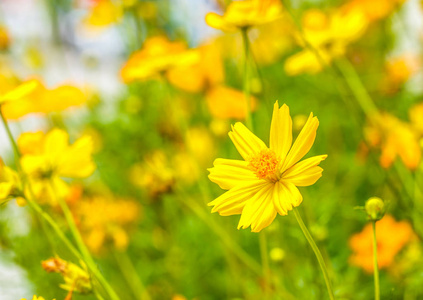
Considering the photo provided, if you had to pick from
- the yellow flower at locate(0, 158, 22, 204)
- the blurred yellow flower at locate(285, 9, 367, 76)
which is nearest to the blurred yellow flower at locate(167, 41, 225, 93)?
the blurred yellow flower at locate(285, 9, 367, 76)

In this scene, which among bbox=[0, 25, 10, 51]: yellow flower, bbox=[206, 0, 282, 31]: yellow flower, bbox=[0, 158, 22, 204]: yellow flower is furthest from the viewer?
bbox=[0, 25, 10, 51]: yellow flower

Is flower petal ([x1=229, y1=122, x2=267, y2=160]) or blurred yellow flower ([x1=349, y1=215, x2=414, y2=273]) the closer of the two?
flower petal ([x1=229, y1=122, x2=267, y2=160])

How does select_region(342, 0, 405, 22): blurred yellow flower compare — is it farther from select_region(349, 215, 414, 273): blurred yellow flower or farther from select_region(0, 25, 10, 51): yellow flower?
select_region(0, 25, 10, 51): yellow flower

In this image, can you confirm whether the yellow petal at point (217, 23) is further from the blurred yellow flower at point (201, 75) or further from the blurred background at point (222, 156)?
the blurred yellow flower at point (201, 75)

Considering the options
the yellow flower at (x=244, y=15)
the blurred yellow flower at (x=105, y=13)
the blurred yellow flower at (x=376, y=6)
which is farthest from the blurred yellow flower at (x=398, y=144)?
the blurred yellow flower at (x=105, y=13)

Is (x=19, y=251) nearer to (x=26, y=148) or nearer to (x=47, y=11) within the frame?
(x=26, y=148)

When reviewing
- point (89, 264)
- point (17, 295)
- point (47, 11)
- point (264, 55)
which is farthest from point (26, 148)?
point (47, 11)
